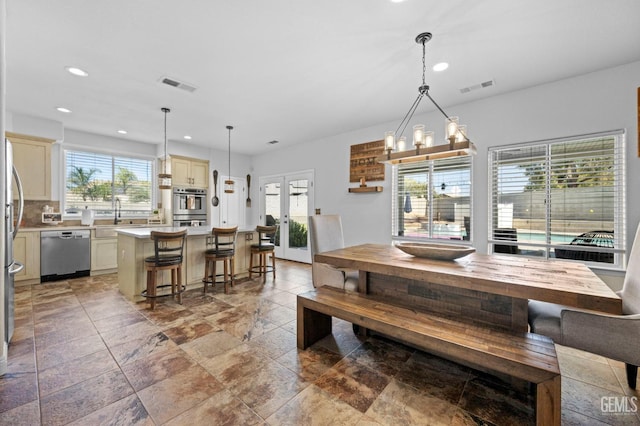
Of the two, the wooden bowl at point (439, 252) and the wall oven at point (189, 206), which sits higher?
the wall oven at point (189, 206)

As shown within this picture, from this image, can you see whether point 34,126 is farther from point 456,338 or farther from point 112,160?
point 456,338

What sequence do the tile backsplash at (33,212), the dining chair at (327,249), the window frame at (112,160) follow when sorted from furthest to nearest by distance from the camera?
the window frame at (112,160) < the tile backsplash at (33,212) < the dining chair at (327,249)

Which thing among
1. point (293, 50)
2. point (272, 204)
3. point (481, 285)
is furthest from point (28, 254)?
point (481, 285)

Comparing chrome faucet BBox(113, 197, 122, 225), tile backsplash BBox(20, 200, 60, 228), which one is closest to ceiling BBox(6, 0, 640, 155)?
tile backsplash BBox(20, 200, 60, 228)

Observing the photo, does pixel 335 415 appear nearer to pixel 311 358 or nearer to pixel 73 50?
pixel 311 358

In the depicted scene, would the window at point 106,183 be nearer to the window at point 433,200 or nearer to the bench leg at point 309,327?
the bench leg at point 309,327

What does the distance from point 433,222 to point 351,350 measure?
2641 millimetres

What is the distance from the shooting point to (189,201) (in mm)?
6184

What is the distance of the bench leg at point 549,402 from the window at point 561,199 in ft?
8.86

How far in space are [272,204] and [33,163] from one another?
14.4 ft

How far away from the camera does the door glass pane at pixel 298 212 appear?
610 centimetres

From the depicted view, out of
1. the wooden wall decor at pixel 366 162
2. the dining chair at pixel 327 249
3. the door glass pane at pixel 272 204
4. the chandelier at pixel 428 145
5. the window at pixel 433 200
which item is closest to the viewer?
the chandelier at pixel 428 145

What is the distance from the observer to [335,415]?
1.56 metres

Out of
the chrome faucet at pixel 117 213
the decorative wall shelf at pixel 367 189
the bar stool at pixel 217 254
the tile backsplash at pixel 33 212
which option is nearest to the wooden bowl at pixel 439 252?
the decorative wall shelf at pixel 367 189
